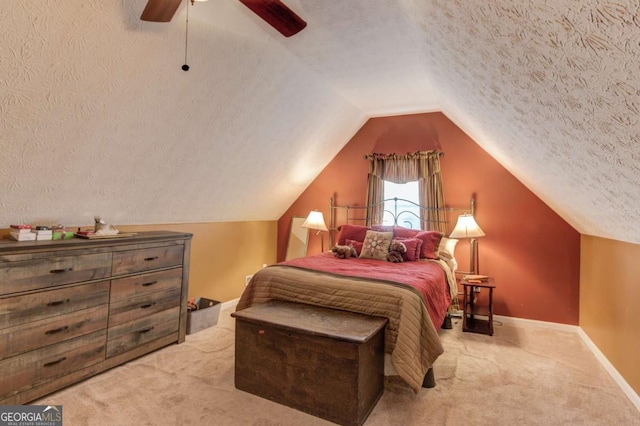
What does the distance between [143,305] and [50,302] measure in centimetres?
67

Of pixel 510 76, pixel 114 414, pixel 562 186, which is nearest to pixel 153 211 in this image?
pixel 114 414

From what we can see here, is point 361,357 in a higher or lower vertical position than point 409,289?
lower

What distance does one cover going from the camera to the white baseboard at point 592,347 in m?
2.27

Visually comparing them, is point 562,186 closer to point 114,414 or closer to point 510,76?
point 510,76

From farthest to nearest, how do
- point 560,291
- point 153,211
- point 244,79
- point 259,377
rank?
point 560,291 < point 153,211 < point 244,79 < point 259,377

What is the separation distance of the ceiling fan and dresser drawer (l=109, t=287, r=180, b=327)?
79.5 inches

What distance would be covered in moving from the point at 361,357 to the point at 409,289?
0.64 meters

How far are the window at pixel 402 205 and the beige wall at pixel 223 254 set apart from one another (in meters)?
1.81

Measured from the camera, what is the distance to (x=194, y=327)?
10.8 ft

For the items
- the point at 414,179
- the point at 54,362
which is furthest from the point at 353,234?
the point at 54,362

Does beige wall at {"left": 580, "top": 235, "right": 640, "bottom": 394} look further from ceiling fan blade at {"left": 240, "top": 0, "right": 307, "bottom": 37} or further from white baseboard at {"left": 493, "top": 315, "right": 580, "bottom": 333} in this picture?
ceiling fan blade at {"left": 240, "top": 0, "right": 307, "bottom": 37}

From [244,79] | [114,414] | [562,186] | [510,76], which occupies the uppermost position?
[244,79]

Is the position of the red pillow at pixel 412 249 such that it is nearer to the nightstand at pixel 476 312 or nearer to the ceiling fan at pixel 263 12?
the nightstand at pixel 476 312

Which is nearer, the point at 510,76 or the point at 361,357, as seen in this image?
the point at 510,76
